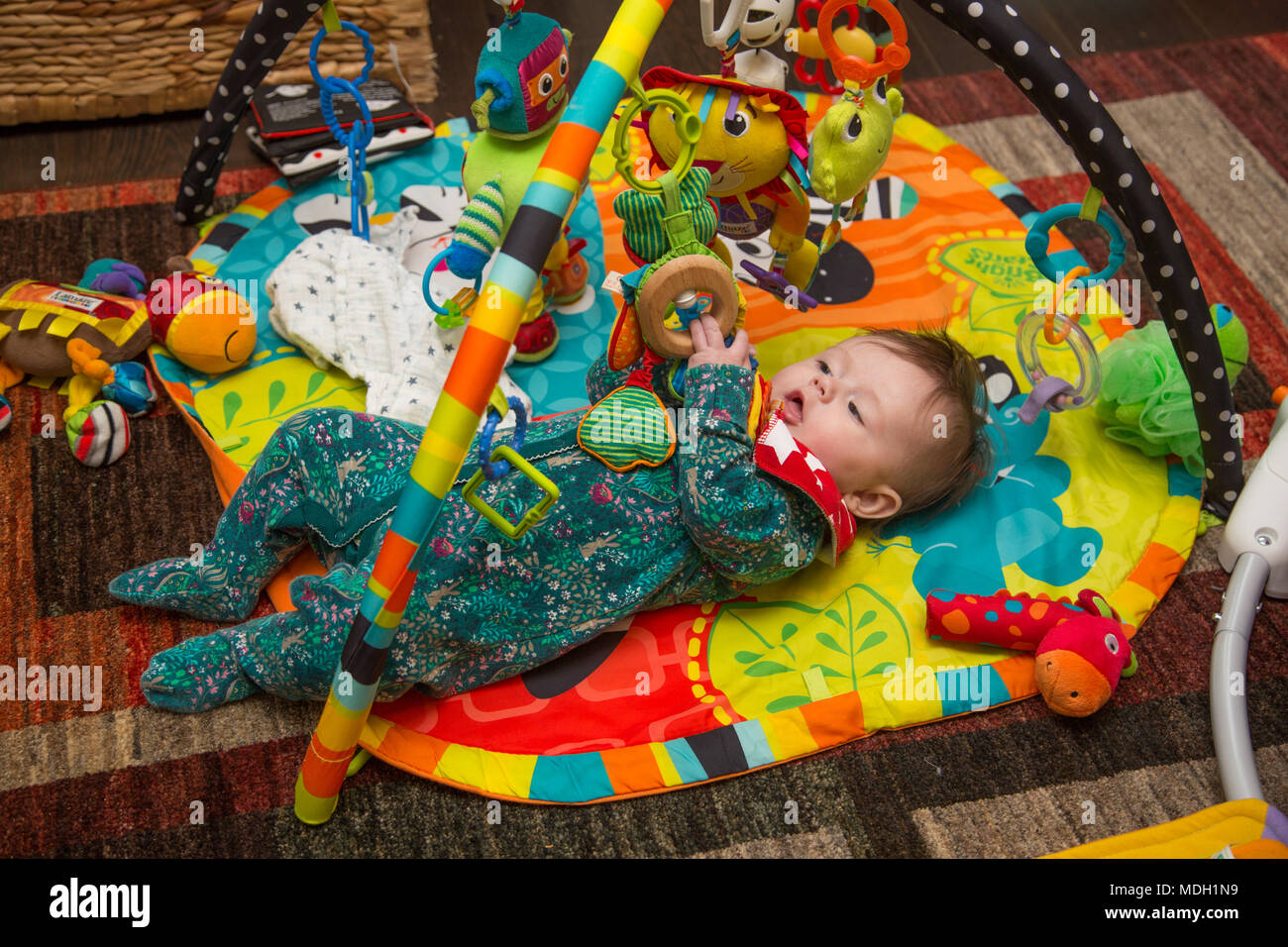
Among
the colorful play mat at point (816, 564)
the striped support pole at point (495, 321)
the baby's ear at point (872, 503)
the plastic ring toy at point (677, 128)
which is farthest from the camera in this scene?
the baby's ear at point (872, 503)

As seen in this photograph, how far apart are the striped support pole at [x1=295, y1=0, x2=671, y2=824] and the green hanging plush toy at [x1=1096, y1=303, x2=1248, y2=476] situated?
34.3 inches

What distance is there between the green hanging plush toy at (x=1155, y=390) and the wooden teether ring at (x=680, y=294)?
62 centimetres

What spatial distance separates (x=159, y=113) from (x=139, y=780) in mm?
1356

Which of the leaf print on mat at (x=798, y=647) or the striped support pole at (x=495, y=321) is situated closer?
the striped support pole at (x=495, y=321)

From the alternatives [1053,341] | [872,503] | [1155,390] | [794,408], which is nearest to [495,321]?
[794,408]

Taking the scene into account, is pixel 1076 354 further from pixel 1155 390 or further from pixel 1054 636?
pixel 1054 636

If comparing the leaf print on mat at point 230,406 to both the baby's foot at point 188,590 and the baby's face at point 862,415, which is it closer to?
the baby's foot at point 188,590

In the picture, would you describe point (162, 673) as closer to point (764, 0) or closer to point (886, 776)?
point (886, 776)

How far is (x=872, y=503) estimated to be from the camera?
1.37m

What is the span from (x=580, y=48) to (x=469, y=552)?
1.43 metres

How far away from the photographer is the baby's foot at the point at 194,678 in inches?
48.4

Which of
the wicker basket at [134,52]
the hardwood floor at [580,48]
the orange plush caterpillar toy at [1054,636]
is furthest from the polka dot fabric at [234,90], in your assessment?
the orange plush caterpillar toy at [1054,636]

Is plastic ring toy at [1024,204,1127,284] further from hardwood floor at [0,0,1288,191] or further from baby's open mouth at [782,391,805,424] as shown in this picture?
hardwood floor at [0,0,1288,191]

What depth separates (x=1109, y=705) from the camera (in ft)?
4.39
